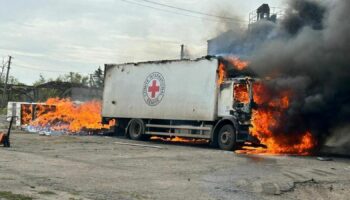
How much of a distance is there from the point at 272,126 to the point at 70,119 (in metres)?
12.8

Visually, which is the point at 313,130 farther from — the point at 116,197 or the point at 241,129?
the point at 116,197

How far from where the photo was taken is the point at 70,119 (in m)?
25.1

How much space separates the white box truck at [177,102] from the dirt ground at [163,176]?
2951 millimetres

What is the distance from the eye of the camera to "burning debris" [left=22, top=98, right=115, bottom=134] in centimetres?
2417

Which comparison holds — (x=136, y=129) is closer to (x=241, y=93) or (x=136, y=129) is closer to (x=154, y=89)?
(x=154, y=89)

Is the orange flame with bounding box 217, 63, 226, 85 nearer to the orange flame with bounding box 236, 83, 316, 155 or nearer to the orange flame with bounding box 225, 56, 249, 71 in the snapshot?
the orange flame with bounding box 225, 56, 249, 71

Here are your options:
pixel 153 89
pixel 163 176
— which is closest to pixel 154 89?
pixel 153 89

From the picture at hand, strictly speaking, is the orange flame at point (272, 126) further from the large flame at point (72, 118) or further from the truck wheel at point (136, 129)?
the large flame at point (72, 118)

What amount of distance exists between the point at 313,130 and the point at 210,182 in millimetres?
8067

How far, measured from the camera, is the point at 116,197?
281 inches

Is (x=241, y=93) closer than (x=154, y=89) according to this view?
Yes

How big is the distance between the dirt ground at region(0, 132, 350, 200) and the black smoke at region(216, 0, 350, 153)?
7.75 feet

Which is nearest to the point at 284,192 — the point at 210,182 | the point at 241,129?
the point at 210,182

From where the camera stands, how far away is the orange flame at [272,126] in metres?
15.8
